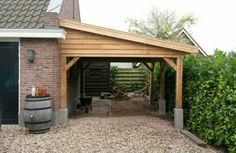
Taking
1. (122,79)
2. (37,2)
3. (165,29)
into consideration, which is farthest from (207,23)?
(37,2)

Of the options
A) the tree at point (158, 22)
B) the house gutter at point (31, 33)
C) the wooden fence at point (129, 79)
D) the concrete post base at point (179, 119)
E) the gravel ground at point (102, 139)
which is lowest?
the gravel ground at point (102, 139)

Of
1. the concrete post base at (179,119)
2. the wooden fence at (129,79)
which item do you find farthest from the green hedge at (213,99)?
the wooden fence at (129,79)

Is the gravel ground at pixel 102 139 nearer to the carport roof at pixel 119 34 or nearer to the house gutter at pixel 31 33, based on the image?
the carport roof at pixel 119 34

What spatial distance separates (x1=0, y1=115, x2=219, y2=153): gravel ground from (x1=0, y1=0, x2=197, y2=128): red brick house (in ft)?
2.80

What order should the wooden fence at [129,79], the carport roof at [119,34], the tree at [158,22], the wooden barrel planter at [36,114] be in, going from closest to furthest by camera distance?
the wooden barrel planter at [36,114]
the carport roof at [119,34]
the wooden fence at [129,79]
the tree at [158,22]

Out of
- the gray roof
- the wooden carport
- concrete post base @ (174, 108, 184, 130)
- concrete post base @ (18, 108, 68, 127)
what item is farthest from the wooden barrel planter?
concrete post base @ (174, 108, 184, 130)

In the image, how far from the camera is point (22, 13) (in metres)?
10.5

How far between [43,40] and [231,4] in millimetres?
29396

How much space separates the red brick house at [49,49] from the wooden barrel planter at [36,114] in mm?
804

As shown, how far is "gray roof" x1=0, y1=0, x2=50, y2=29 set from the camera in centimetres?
995

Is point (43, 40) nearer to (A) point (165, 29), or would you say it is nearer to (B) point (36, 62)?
(B) point (36, 62)

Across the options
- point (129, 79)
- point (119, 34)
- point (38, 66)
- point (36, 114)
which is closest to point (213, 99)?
point (119, 34)

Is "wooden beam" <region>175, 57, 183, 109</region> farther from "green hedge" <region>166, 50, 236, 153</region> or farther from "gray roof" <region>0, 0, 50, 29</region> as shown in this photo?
"gray roof" <region>0, 0, 50, 29</region>

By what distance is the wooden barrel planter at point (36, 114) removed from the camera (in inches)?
352
